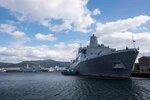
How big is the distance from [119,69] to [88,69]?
17.3 m

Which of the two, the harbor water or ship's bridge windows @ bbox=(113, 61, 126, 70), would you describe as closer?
the harbor water

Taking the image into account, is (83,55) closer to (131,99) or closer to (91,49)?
(91,49)

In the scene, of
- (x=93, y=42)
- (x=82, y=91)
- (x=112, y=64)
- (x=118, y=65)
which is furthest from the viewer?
(x=93, y=42)

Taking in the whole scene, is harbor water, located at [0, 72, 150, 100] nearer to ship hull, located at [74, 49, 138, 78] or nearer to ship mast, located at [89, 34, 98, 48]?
ship hull, located at [74, 49, 138, 78]

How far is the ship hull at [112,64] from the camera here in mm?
49031

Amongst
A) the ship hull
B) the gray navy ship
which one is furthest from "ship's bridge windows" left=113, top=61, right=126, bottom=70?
the ship hull

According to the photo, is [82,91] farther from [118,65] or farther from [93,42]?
[93,42]

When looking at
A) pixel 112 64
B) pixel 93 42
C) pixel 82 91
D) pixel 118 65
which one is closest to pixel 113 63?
pixel 112 64

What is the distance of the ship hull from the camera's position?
4903 centimetres

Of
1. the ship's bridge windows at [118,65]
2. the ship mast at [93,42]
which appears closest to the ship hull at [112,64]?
the ship's bridge windows at [118,65]

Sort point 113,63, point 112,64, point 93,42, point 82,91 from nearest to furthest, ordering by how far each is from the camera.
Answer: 1. point 82,91
2. point 113,63
3. point 112,64
4. point 93,42

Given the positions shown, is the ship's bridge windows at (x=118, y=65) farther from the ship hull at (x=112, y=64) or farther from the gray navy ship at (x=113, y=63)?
the ship hull at (x=112, y=64)

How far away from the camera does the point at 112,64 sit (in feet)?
172

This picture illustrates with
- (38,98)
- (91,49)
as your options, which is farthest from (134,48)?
(38,98)
